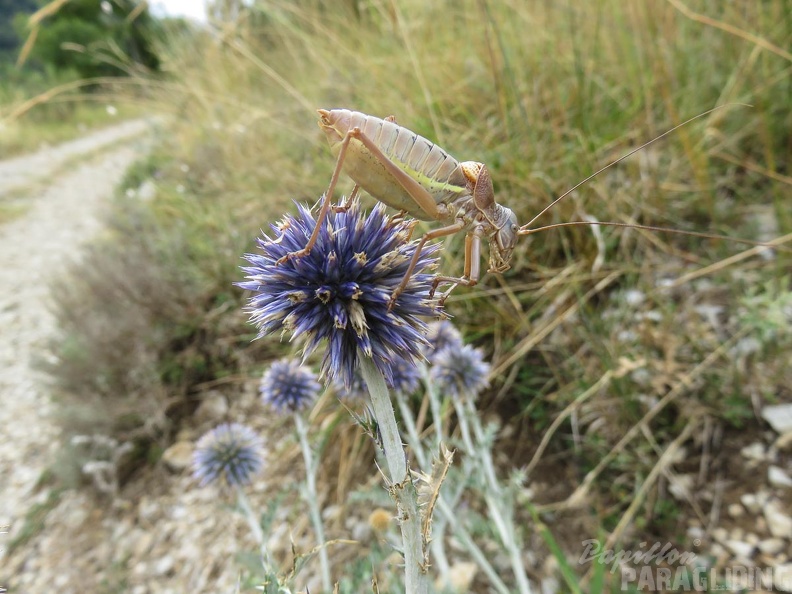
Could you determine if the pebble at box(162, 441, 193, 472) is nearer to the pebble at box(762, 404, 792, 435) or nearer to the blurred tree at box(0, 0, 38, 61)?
the pebble at box(762, 404, 792, 435)

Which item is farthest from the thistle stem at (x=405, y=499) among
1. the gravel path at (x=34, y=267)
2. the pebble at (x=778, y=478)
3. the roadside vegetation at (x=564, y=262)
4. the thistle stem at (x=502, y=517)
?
the gravel path at (x=34, y=267)

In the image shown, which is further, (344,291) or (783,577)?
(783,577)

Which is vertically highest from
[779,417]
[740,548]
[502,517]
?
[779,417]

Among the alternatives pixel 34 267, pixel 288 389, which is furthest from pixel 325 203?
pixel 34 267

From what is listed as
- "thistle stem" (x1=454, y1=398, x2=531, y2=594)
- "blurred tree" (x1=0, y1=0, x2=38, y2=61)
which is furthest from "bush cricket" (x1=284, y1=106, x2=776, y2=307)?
"blurred tree" (x1=0, y1=0, x2=38, y2=61)

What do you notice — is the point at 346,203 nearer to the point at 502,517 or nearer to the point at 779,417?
the point at 502,517

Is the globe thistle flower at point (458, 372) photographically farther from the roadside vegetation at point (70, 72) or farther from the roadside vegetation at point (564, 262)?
the roadside vegetation at point (70, 72)

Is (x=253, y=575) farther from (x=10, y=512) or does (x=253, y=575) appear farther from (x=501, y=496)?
(x=10, y=512)
